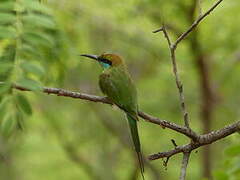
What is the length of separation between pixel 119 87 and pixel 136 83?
4980 mm

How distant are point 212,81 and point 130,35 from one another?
1.16m

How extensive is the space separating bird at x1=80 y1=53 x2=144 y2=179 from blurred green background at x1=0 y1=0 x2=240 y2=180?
0.30 metres

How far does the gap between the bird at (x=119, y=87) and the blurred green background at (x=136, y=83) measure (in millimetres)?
300

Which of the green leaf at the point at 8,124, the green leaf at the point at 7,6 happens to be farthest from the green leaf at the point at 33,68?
the green leaf at the point at 7,6

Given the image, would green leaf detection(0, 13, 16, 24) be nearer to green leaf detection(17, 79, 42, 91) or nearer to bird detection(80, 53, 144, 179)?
green leaf detection(17, 79, 42, 91)

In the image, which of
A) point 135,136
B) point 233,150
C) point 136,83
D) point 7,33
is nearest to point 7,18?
point 7,33

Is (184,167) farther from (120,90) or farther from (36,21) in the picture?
(120,90)

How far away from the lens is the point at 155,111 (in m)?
7.11

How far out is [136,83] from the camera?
793 cm

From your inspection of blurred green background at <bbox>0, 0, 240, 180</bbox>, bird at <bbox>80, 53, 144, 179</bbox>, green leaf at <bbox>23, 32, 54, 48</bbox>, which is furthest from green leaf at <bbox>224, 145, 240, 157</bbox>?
green leaf at <bbox>23, 32, 54, 48</bbox>

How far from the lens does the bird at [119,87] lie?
8.59 feet

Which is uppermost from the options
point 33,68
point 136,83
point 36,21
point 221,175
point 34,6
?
point 136,83

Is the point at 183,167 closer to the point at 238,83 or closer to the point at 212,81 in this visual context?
the point at 212,81

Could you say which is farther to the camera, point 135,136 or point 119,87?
point 119,87
